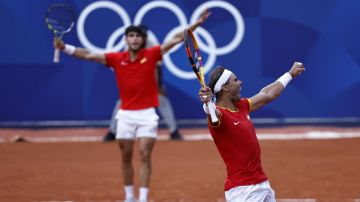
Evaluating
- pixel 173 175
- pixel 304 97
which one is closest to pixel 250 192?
pixel 173 175

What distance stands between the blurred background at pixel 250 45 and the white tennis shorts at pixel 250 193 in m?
9.00

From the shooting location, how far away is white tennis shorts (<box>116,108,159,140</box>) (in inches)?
415

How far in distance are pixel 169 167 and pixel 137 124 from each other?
295cm

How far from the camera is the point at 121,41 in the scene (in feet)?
53.3

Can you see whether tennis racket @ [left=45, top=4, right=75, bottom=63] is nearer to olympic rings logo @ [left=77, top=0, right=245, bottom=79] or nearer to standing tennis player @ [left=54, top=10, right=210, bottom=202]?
standing tennis player @ [left=54, top=10, right=210, bottom=202]

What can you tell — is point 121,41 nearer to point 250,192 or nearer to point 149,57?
point 149,57

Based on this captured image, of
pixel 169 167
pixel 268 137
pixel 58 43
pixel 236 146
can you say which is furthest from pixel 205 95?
pixel 268 137

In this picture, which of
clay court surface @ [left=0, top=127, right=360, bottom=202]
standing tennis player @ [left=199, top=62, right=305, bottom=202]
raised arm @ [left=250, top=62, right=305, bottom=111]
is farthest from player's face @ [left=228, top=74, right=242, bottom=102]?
clay court surface @ [left=0, top=127, right=360, bottom=202]

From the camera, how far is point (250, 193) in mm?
7176

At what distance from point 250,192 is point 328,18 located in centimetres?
957

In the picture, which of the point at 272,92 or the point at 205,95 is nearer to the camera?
the point at 205,95

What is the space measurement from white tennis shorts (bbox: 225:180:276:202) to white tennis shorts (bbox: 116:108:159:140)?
11.2 feet

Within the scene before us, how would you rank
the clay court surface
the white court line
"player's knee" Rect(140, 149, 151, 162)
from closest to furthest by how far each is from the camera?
"player's knee" Rect(140, 149, 151, 162) → the clay court surface → the white court line

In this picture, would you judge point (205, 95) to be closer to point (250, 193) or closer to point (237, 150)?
point (237, 150)
